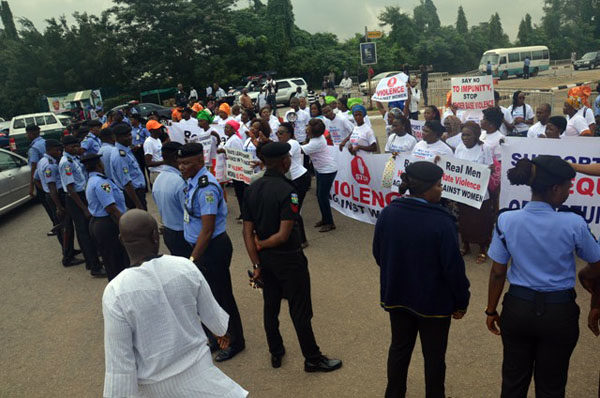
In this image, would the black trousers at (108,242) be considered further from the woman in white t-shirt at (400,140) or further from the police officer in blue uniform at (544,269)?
the police officer in blue uniform at (544,269)

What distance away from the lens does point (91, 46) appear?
137 feet

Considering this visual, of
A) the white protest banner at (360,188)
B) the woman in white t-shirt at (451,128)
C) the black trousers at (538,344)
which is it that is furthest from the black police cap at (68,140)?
the black trousers at (538,344)

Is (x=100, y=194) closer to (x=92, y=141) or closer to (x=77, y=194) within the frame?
(x=77, y=194)

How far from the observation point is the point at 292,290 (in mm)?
3926

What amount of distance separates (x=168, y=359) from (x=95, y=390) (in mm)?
2508

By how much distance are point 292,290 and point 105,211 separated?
2.84 metres

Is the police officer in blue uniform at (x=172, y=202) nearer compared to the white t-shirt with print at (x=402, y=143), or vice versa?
the police officer in blue uniform at (x=172, y=202)

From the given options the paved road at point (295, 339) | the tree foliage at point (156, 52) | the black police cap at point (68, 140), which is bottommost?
the paved road at point (295, 339)

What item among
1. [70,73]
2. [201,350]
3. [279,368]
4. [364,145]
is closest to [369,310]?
[279,368]

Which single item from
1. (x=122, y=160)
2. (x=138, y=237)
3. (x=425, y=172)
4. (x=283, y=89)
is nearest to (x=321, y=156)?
(x=122, y=160)

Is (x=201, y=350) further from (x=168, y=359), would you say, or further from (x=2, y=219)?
(x=2, y=219)

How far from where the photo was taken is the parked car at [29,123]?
1842 cm

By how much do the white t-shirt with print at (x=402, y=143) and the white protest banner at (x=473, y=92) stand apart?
1683mm

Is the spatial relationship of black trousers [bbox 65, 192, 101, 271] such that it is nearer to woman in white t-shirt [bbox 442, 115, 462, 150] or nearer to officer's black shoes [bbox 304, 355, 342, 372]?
officer's black shoes [bbox 304, 355, 342, 372]
